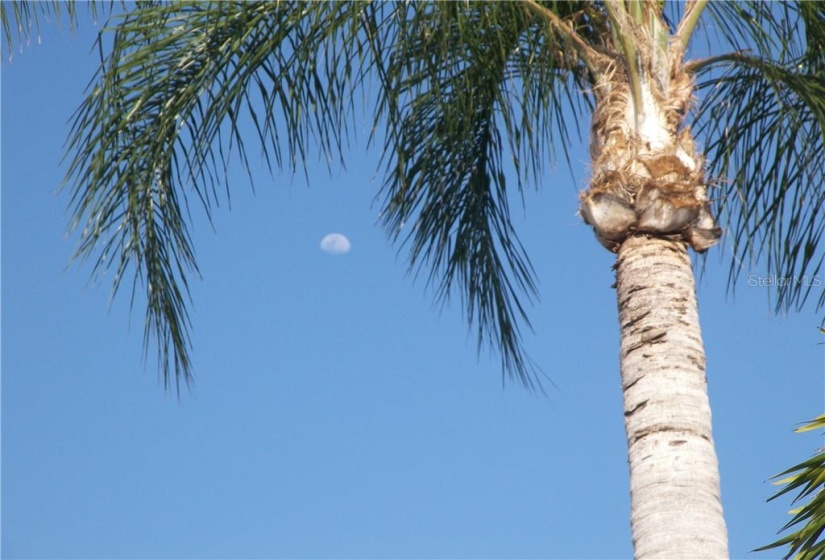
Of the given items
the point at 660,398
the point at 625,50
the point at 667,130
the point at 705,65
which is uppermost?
the point at 705,65

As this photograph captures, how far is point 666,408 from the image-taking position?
398 cm

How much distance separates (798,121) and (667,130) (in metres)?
1.12

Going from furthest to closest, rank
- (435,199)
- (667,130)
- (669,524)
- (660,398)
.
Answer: (435,199) < (667,130) < (660,398) < (669,524)

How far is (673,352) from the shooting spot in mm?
4105

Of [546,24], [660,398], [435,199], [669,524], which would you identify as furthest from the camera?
[435,199]

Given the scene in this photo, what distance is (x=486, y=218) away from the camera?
19.9 feet

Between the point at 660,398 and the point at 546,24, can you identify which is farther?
the point at 546,24

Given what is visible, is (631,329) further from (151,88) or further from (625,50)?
(151,88)

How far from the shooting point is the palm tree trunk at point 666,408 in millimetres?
3742

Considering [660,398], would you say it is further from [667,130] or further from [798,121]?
[798,121]

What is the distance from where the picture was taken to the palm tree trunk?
374 cm

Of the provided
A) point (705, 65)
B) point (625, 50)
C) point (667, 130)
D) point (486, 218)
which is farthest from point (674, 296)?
point (486, 218)

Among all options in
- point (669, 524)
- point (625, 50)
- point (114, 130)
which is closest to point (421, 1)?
point (625, 50)

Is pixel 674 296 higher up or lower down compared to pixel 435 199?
lower down
